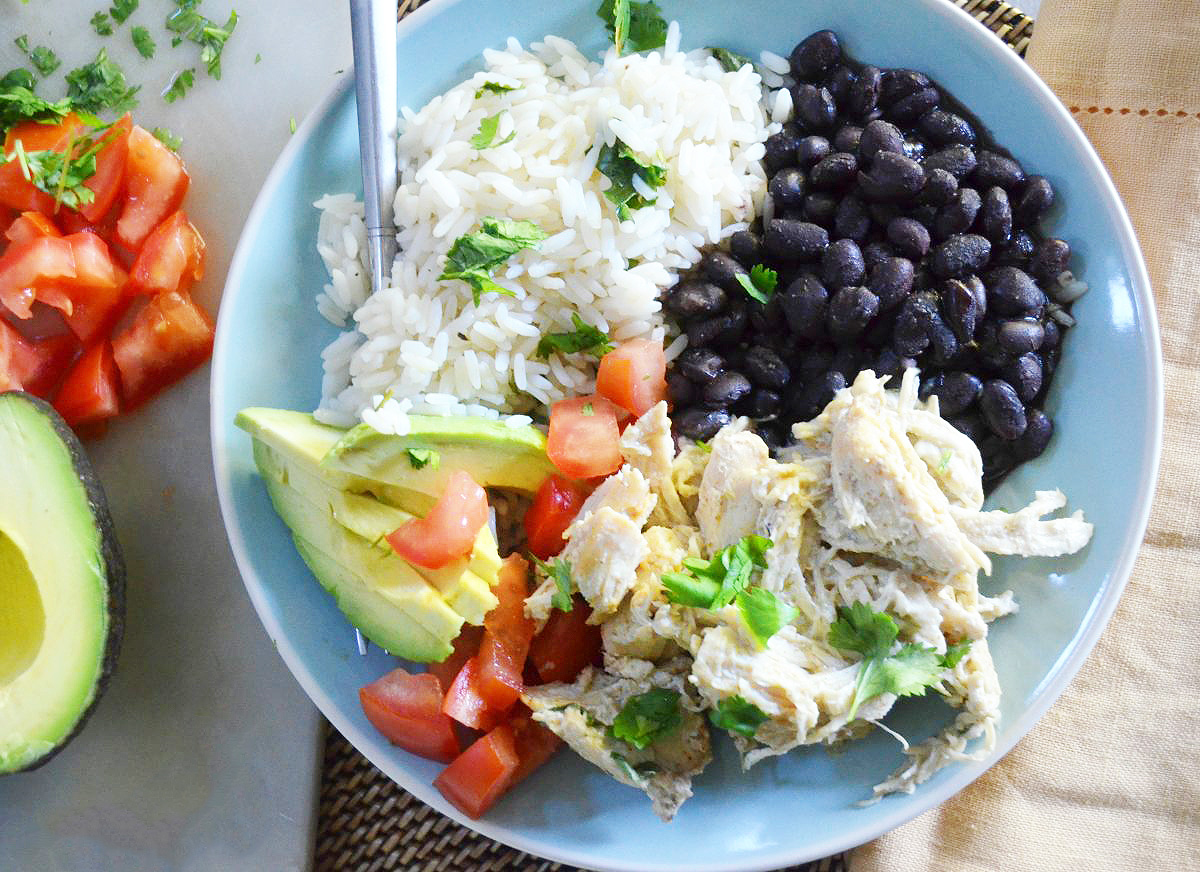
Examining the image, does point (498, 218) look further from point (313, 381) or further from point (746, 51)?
point (746, 51)

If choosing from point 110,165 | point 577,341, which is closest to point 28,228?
point 110,165

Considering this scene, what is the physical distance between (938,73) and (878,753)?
4.77 feet

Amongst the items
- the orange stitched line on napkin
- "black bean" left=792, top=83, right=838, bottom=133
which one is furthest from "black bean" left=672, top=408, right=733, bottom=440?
the orange stitched line on napkin

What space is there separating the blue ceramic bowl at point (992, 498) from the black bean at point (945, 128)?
0.08 meters

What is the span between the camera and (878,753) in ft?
6.93

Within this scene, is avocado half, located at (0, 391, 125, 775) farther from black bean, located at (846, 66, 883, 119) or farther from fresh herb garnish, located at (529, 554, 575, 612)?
black bean, located at (846, 66, 883, 119)

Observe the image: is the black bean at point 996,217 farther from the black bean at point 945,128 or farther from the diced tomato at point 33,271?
Result: the diced tomato at point 33,271

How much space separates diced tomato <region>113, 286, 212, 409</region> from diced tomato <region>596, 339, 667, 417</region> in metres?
1.04

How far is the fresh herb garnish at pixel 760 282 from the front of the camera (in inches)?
89.2

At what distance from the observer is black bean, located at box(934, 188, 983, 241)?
2.17 meters

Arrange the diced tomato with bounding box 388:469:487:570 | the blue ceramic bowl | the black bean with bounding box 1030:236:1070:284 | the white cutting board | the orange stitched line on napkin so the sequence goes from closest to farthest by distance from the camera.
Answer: the diced tomato with bounding box 388:469:487:570 → the blue ceramic bowl → the black bean with bounding box 1030:236:1070:284 → the orange stitched line on napkin → the white cutting board

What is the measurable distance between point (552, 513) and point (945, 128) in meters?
1.16

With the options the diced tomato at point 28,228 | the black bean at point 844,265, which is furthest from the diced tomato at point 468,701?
the diced tomato at point 28,228

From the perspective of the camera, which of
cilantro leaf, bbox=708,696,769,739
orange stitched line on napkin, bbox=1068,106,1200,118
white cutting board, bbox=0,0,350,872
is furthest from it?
white cutting board, bbox=0,0,350,872
